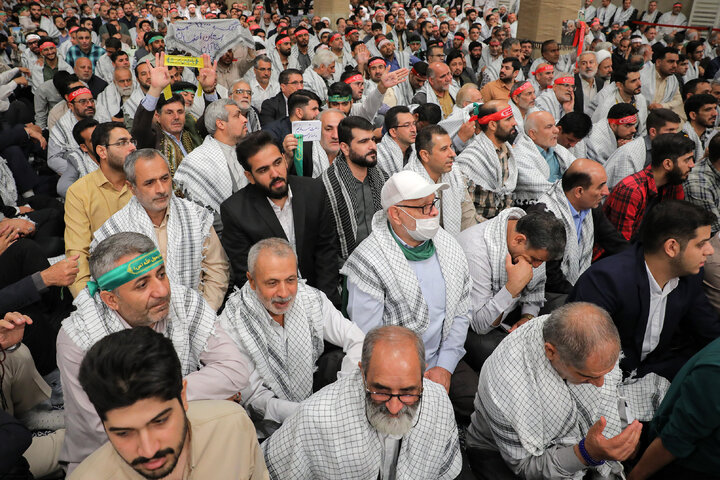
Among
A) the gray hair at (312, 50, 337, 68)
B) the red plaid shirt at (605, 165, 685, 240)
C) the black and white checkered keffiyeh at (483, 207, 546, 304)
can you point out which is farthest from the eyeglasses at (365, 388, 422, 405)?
the gray hair at (312, 50, 337, 68)

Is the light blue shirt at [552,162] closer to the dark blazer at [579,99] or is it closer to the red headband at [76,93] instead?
the dark blazer at [579,99]

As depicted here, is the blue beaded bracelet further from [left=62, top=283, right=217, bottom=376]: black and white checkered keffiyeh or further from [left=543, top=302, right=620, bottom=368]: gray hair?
[left=62, top=283, right=217, bottom=376]: black and white checkered keffiyeh

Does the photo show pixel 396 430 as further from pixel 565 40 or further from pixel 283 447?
pixel 565 40

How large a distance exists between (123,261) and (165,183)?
3.22 ft

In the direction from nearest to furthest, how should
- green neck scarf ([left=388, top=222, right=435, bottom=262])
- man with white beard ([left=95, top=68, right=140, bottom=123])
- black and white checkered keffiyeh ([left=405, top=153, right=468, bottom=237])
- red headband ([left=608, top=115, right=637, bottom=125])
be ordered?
1. green neck scarf ([left=388, top=222, right=435, bottom=262])
2. black and white checkered keffiyeh ([left=405, top=153, right=468, bottom=237])
3. red headband ([left=608, top=115, right=637, bottom=125])
4. man with white beard ([left=95, top=68, right=140, bottom=123])

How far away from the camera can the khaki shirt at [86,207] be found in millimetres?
3184

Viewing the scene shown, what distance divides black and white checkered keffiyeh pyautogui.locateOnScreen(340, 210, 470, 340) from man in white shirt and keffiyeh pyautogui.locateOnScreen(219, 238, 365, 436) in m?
0.31

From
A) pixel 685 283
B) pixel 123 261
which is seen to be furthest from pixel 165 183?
pixel 685 283

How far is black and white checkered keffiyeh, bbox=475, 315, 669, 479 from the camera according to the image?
2189 mm

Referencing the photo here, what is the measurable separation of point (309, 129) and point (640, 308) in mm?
2582

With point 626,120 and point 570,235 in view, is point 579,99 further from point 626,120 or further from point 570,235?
point 570,235

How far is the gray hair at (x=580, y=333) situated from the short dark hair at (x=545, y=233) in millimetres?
791

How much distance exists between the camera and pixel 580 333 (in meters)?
2.04

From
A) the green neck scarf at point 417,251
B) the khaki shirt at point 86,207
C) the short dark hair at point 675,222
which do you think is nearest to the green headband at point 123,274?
the khaki shirt at point 86,207
